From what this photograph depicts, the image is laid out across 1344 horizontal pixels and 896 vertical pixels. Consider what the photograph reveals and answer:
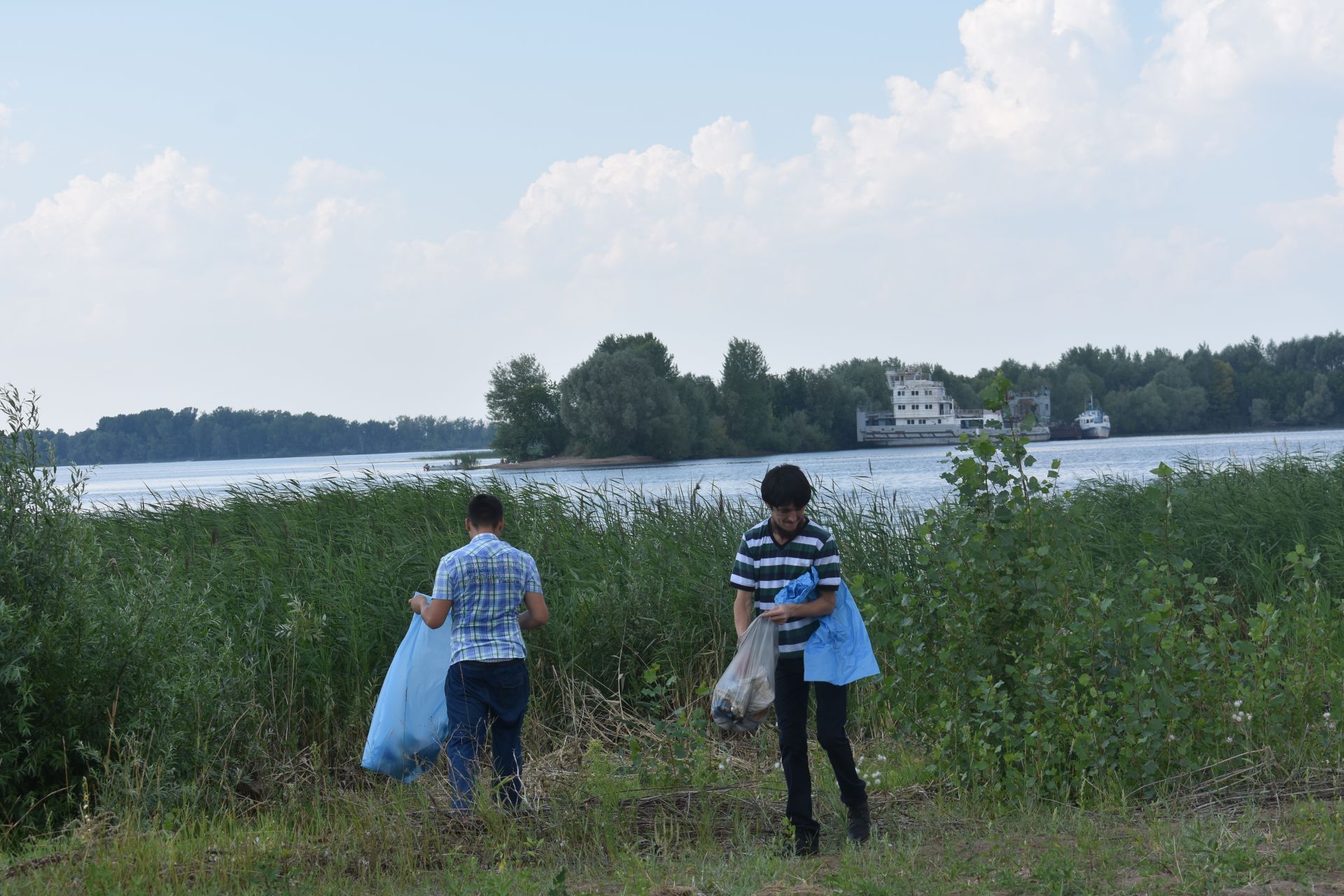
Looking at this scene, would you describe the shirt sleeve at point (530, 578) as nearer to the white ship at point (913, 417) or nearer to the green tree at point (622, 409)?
the green tree at point (622, 409)

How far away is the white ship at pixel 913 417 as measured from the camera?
94.8 meters

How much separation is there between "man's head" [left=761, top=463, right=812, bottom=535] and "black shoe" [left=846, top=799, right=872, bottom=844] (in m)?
1.20

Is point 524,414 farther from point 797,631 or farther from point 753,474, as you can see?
point 797,631

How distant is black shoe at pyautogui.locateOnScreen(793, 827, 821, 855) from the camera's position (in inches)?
186

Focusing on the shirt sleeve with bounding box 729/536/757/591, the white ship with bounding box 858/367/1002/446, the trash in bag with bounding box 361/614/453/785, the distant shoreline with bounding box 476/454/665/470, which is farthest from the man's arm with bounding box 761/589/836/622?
the white ship with bounding box 858/367/1002/446

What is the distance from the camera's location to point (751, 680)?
15.6 ft

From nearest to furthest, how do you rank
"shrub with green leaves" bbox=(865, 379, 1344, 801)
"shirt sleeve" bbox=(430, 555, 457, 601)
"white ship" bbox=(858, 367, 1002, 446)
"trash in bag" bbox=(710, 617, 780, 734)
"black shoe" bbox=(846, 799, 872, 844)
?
1. "trash in bag" bbox=(710, 617, 780, 734)
2. "black shoe" bbox=(846, 799, 872, 844)
3. "shrub with green leaves" bbox=(865, 379, 1344, 801)
4. "shirt sleeve" bbox=(430, 555, 457, 601)
5. "white ship" bbox=(858, 367, 1002, 446)

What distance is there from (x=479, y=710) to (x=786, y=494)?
2.05 metres

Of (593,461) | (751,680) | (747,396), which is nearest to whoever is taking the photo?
(751,680)

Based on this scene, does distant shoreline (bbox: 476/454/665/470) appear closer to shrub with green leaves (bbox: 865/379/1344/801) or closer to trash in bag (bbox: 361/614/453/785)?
trash in bag (bbox: 361/614/453/785)

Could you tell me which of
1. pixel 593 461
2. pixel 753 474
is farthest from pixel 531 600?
pixel 593 461

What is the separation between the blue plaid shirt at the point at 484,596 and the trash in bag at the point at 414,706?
0.26 m

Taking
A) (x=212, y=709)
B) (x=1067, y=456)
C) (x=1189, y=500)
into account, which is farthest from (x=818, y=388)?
(x=212, y=709)

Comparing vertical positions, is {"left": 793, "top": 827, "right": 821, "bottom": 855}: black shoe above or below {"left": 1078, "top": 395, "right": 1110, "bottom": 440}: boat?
below
